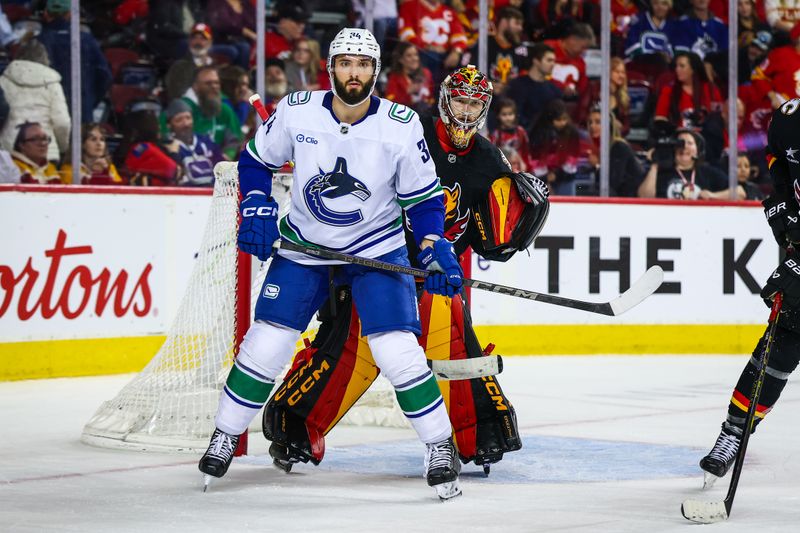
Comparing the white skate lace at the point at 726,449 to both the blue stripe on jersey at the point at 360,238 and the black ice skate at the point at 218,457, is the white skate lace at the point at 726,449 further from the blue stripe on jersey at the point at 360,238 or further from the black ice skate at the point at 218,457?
the black ice skate at the point at 218,457

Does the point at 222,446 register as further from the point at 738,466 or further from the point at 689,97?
the point at 689,97

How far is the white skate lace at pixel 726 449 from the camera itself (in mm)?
4070

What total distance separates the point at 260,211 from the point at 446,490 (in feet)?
2.91

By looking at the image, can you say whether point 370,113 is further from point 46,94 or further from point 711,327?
point 711,327

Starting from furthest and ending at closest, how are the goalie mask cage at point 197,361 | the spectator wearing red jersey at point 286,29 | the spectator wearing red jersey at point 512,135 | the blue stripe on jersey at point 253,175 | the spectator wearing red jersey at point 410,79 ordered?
the spectator wearing red jersey at point 512,135, the spectator wearing red jersey at point 410,79, the spectator wearing red jersey at point 286,29, the goalie mask cage at point 197,361, the blue stripe on jersey at point 253,175

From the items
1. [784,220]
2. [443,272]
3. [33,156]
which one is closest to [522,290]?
[443,272]

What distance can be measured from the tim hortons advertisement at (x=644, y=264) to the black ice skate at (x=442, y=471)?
4240mm

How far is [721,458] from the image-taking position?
4.06 metres

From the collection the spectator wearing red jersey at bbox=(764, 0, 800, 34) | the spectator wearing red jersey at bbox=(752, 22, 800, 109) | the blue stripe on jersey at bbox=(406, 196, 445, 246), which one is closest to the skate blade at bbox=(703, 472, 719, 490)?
the blue stripe on jersey at bbox=(406, 196, 445, 246)

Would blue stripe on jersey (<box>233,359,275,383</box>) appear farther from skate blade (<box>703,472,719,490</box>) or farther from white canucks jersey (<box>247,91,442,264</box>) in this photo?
skate blade (<box>703,472,719,490</box>)

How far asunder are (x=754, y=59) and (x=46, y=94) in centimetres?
454

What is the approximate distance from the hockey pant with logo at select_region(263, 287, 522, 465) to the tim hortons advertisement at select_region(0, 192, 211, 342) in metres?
2.66

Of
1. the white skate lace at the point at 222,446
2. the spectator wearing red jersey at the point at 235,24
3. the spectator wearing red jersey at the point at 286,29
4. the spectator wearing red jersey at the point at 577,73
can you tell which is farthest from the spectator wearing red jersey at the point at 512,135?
the white skate lace at the point at 222,446

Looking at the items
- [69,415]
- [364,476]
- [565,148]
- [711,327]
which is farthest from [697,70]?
[364,476]
